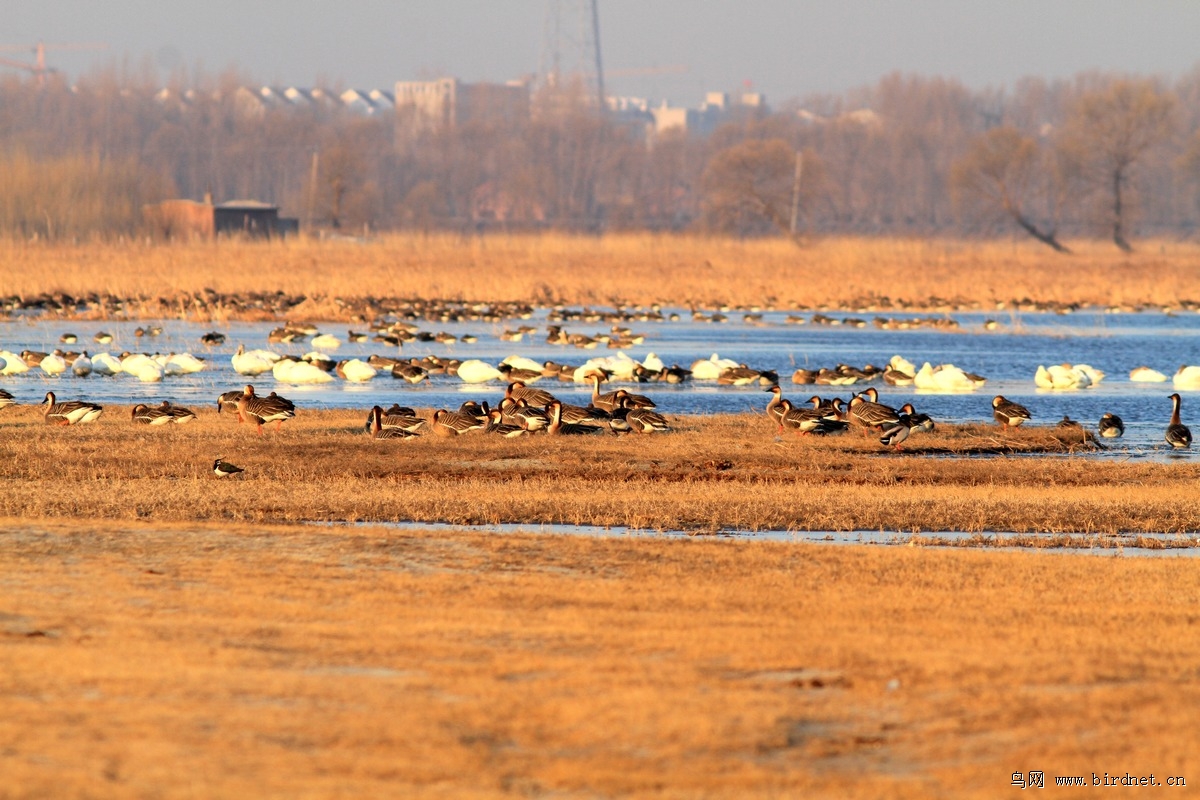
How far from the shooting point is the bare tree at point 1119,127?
88.8 m

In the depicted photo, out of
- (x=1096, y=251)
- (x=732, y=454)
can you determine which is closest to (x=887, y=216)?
(x=1096, y=251)

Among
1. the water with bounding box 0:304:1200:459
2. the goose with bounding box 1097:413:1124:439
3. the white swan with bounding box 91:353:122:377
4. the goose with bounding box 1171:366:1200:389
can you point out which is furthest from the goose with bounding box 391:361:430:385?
the goose with bounding box 1171:366:1200:389

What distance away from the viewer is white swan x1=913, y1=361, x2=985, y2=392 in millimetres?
26344

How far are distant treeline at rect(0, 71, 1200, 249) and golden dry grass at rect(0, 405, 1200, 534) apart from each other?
5269 centimetres

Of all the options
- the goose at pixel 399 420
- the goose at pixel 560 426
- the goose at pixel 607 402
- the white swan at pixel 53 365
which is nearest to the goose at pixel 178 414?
the goose at pixel 399 420

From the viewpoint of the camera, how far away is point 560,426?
64.1 ft

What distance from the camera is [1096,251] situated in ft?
282

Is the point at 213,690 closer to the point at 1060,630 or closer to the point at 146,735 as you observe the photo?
the point at 146,735

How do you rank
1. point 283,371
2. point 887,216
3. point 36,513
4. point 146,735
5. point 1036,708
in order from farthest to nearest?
point 887,216
point 283,371
point 36,513
point 1036,708
point 146,735

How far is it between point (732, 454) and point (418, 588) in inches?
340

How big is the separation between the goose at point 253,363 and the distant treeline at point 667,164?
43.0m

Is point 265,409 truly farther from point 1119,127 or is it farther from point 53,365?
point 1119,127

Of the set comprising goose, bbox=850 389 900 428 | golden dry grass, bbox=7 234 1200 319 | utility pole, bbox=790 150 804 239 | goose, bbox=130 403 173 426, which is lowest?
goose, bbox=130 403 173 426

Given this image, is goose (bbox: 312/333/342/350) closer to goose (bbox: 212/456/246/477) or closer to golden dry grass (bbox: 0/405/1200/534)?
golden dry grass (bbox: 0/405/1200/534)
